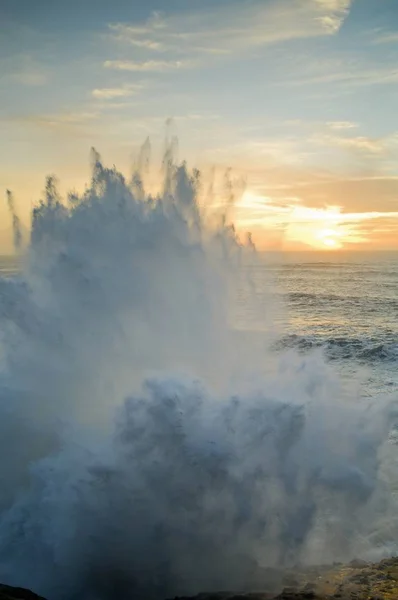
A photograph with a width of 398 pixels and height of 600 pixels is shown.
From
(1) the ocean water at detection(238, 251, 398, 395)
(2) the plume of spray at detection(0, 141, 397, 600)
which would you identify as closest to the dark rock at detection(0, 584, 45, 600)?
(2) the plume of spray at detection(0, 141, 397, 600)

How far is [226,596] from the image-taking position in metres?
7.30

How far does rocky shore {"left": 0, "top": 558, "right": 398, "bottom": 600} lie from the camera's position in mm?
6965

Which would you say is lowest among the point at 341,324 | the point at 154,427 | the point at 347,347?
the point at 347,347

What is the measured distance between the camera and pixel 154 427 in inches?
359

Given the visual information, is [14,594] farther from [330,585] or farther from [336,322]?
[336,322]

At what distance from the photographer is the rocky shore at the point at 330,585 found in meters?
6.96

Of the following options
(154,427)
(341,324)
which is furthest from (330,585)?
(341,324)

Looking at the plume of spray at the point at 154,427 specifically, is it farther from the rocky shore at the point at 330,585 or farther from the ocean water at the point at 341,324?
the ocean water at the point at 341,324

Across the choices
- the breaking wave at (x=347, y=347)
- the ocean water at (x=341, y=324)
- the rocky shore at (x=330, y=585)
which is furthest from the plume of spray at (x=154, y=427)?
the breaking wave at (x=347, y=347)

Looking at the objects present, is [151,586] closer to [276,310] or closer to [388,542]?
[388,542]

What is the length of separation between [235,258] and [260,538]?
7.60 metres

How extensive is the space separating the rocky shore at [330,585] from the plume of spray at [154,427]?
679 millimetres

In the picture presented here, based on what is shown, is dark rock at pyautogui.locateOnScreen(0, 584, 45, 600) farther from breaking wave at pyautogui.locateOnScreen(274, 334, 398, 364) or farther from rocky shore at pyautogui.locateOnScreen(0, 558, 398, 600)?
breaking wave at pyautogui.locateOnScreen(274, 334, 398, 364)

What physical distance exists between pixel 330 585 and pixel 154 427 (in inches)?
157
